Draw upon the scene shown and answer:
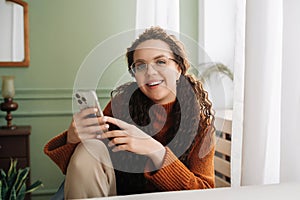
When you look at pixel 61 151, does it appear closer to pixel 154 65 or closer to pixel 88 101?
pixel 88 101

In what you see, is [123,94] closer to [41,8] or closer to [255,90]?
[255,90]

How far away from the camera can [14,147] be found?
5.60 feet

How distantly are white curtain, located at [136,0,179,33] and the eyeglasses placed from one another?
0.38 metres

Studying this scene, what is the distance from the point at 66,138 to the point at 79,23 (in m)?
1.10

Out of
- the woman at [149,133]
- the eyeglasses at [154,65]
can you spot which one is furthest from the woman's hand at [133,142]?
the eyeglasses at [154,65]

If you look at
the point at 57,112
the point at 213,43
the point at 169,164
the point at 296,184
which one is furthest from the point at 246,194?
the point at 57,112

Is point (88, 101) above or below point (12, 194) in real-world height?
above

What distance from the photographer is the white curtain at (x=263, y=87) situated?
0.91 m

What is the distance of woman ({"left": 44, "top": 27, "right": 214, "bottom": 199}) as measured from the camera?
90cm

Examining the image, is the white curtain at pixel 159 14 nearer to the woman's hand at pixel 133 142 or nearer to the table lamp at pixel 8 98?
the woman's hand at pixel 133 142

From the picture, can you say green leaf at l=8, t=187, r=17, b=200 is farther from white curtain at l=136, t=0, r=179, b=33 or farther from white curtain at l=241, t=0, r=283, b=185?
white curtain at l=136, t=0, r=179, b=33

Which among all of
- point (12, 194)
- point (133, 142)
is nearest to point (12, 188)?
point (12, 194)

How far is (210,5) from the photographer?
1.78 meters

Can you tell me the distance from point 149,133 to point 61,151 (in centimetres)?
21
